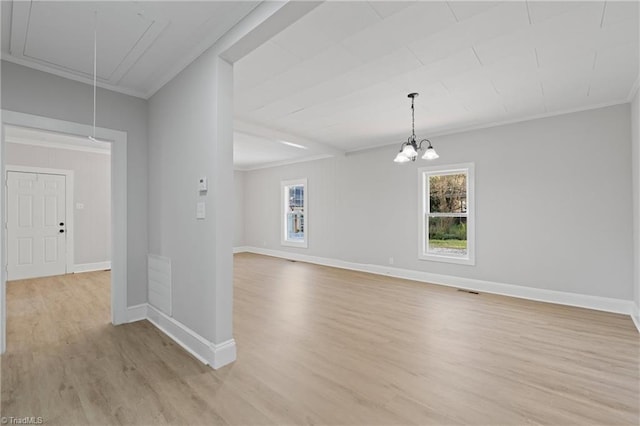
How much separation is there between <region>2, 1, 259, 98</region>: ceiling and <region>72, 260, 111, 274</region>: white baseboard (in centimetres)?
470

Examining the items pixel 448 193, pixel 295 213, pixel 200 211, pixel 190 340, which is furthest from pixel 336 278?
pixel 200 211

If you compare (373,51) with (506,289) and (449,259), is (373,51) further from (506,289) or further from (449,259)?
(506,289)

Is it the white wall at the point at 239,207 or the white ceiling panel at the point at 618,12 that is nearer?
the white ceiling panel at the point at 618,12

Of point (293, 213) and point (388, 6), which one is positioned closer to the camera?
point (388, 6)

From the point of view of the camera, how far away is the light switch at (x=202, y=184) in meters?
2.44

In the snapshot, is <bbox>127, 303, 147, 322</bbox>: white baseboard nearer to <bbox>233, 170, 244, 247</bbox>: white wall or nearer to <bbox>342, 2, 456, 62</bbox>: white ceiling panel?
<bbox>342, 2, 456, 62</bbox>: white ceiling panel

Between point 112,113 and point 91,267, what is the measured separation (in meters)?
4.58

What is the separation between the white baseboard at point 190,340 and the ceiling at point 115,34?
2.44 meters

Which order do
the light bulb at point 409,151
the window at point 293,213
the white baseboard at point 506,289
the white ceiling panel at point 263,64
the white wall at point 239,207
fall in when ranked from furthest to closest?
the white wall at point 239,207 → the window at point 293,213 → the white baseboard at point 506,289 → the light bulb at point 409,151 → the white ceiling panel at point 263,64

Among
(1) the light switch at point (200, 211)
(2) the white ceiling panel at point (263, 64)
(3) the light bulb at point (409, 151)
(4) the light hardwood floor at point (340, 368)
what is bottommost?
(4) the light hardwood floor at point (340, 368)

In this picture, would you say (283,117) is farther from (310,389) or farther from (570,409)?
(570,409)

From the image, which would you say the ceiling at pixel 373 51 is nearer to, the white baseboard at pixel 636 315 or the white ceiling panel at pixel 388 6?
the white ceiling panel at pixel 388 6

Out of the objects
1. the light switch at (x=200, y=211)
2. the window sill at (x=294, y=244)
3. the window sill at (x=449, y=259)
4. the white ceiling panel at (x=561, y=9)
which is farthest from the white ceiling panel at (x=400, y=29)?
the window sill at (x=294, y=244)

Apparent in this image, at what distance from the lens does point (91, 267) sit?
6223 mm
